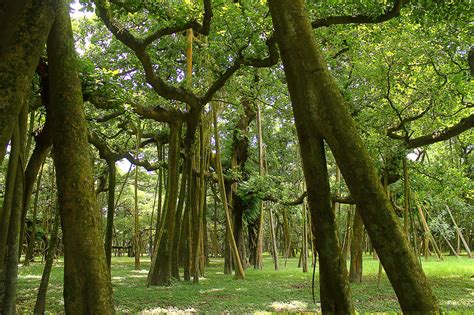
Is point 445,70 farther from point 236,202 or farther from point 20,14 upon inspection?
point 236,202

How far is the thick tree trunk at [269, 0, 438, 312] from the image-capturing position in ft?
10.3

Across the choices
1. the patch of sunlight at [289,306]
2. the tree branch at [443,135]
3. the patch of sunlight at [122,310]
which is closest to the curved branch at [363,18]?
the tree branch at [443,135]

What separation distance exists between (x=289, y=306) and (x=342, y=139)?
5.06 m

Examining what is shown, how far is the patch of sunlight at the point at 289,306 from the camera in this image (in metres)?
7.22

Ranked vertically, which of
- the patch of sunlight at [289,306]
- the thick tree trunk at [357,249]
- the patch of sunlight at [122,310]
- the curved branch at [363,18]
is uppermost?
the curved branch at [363,18]

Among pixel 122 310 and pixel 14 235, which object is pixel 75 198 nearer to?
pixel 14 235

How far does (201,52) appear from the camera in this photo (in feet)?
31.0

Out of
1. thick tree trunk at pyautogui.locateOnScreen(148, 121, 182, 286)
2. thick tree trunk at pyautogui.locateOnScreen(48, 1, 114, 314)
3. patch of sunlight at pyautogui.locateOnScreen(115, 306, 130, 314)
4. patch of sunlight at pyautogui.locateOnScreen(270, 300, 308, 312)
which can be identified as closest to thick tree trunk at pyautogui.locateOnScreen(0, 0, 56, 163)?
thick tree trunk at pyautogui.locateOnScreen(48, 1, 114, 314)

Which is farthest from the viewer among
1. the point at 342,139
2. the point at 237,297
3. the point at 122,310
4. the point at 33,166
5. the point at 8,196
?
the point at 237,297

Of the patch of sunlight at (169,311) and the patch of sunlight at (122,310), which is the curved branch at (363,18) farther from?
the patch of sunlight at (122,310)

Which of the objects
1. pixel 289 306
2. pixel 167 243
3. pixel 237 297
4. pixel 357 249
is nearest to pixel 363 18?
pixel 289 306

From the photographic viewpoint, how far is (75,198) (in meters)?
3.47

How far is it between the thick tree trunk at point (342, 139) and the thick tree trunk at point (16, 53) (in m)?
2.01

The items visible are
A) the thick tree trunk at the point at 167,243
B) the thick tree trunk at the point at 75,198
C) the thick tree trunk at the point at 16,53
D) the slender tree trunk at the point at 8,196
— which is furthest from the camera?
the thick tree trunk at the point at 167,243
